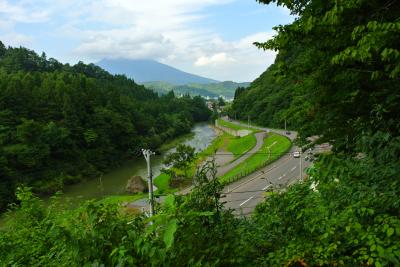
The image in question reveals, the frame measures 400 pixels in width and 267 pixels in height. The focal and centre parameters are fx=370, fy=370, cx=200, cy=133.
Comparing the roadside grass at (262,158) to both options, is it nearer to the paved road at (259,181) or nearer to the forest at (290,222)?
the paved road at (259,181)

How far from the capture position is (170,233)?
270 centimetres

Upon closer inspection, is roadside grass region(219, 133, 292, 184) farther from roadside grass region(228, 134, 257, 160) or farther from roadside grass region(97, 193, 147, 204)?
roadside grass region(97, 193, 147, 204)

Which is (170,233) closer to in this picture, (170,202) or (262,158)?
(170,202)

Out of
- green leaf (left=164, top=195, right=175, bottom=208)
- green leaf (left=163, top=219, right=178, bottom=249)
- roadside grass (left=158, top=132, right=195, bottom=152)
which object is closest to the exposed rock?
roadside grass (left=158, top=132, right=195, bottom=152)

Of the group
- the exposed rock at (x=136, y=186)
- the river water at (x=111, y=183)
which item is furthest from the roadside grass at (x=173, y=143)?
the exposed rock at (x=136, y=186)

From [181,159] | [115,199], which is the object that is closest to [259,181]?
[181,159]

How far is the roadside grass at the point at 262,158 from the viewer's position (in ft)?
134

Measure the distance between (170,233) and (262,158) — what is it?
47.3 metres

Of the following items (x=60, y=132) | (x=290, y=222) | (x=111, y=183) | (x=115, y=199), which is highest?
(x=290, y=222)

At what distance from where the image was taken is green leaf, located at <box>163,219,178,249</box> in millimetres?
2615

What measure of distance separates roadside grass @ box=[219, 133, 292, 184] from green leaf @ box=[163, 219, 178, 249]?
1313 inches

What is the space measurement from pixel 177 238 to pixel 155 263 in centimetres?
41

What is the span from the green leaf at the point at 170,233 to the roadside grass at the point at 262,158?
33.3m

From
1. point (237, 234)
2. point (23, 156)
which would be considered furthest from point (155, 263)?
point (23, 156)
